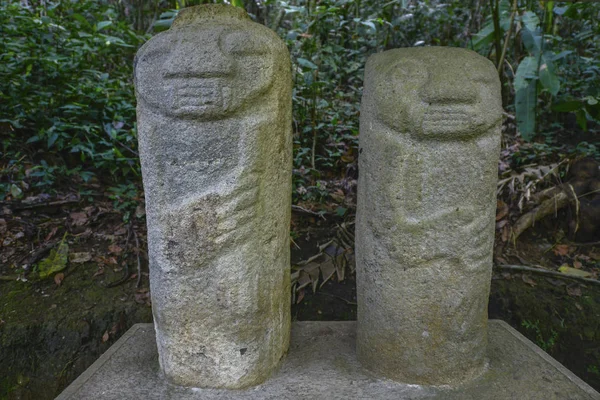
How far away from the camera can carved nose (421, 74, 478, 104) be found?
1.64 meters

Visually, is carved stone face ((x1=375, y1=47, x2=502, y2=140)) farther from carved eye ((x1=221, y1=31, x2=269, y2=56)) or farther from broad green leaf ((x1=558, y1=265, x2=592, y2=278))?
broad green leaf ((x1=558, y1=265, x2=592, y2=278))

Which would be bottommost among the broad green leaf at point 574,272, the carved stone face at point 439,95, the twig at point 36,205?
the broad green leaf at point 574,272

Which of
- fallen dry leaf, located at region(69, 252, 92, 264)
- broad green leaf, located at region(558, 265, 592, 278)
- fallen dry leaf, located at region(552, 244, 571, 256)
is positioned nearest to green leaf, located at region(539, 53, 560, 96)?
fallen dry leaf, located at region(552, 244, 571, 256)

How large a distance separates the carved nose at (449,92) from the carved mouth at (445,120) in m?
0.03

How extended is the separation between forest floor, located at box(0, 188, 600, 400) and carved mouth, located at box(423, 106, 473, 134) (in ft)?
4.92

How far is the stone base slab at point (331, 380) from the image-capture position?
5.72 ft

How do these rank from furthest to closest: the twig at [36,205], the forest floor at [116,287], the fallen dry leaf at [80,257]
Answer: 1. the twig at [36,205]
2. the fallen dry leaf at [80,257]
3. the forest floor at [116,287]

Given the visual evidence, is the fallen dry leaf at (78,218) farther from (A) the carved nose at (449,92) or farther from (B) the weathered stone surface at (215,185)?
(A) the carved nose at (449,92)

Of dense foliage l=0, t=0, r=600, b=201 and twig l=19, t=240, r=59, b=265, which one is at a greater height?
dense foliage l=0, t=0, r=600, b=201

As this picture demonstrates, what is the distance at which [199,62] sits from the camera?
161 centimetres

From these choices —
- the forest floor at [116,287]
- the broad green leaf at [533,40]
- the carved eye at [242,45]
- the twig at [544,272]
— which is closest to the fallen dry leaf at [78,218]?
the forest floor at [116,287]

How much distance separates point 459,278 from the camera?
174cm

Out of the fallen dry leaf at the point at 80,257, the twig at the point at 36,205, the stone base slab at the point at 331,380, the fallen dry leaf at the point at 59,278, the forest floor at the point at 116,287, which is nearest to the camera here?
the stone base slab at the point at 331,380

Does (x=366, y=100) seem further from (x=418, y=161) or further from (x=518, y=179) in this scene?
(x=518, y=179)
